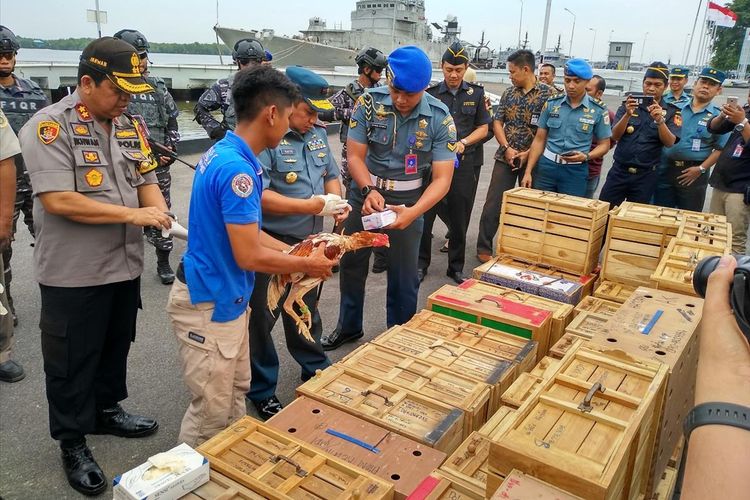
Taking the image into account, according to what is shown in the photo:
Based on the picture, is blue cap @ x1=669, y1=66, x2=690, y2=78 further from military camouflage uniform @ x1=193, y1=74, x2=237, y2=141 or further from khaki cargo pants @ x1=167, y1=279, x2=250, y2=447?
khaki cargo pants @ x1=167, y1=279, x2=250, y2=447

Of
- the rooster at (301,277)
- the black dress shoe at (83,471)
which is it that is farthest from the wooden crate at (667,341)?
the black dress shoe at (83,471)

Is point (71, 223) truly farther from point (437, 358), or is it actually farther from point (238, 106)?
point (437, 358)

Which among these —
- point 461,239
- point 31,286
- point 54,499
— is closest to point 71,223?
point 54,499

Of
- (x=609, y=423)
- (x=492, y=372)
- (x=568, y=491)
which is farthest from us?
(x=492, y=372)

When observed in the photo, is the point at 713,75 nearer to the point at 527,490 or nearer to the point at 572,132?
the point at 572,132

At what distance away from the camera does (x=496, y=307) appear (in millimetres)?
3408

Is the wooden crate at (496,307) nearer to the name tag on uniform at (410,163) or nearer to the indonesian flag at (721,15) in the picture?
the name tag on uniform at (410,163)

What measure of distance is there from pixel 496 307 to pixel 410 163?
4.05 feet

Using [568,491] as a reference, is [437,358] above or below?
below

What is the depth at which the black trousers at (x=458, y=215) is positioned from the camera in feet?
19.1

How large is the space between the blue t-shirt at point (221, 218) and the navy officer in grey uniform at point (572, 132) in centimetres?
403

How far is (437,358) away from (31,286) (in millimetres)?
4198

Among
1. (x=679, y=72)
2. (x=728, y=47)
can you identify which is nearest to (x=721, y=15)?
(x=679, y=72)

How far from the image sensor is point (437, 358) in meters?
2.86
